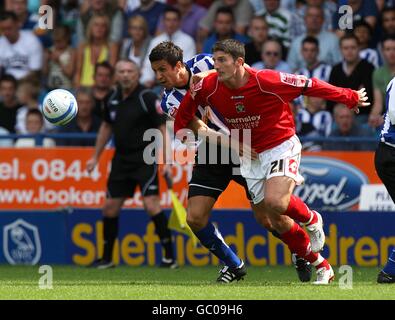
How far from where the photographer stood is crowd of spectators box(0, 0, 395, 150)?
15.1 metres

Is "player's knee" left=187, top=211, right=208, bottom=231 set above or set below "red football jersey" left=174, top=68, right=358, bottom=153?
below

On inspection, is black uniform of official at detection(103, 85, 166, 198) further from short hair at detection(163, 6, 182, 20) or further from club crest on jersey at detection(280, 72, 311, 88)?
club crest on jersey at detection(280, 72, 311, 88)

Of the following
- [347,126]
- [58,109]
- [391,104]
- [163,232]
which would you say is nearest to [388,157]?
[391,104]

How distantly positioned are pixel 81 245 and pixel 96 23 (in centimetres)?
393

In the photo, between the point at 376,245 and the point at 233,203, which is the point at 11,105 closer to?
the point at 233,203

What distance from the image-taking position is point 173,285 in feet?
34.8

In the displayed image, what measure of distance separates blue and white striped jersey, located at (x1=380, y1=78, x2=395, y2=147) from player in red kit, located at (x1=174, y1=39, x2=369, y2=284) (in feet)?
1.16

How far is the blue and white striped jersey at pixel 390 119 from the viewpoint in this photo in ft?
34.0

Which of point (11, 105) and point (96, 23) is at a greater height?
point (96, 23)

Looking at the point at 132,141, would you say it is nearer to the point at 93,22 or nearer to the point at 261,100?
the point at 261,100

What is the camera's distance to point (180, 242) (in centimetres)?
1427

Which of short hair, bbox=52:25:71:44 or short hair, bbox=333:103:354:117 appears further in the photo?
short hair, bbox=52:25:71:44

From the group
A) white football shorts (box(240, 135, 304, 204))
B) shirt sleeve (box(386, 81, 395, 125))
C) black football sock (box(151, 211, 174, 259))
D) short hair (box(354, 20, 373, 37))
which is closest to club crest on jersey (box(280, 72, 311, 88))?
white football shorts (box(240, 135, 304, 204))
